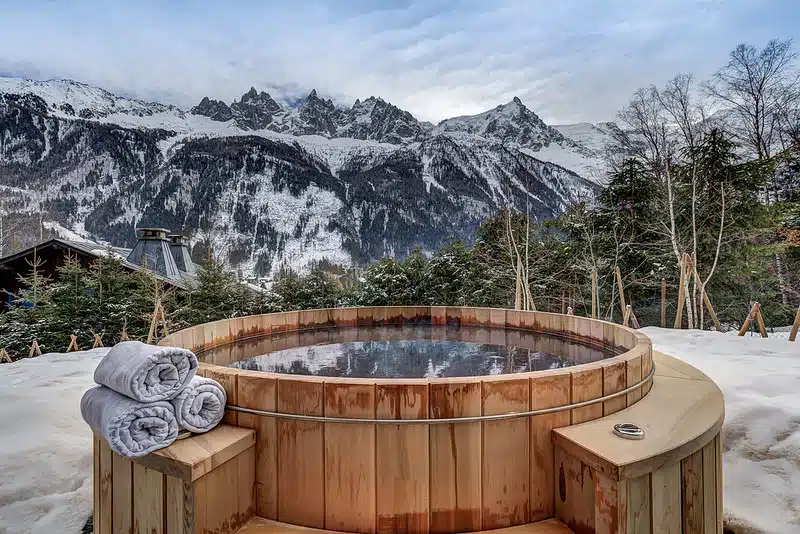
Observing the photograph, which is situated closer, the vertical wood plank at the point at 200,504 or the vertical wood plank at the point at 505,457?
the vertical wood plank at the point at 200,504

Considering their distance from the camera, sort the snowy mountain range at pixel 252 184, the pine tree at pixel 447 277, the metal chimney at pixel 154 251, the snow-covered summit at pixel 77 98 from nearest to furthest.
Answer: the pine tree at pixel 447 277
the metal chimney at pixel 154 251
the snowy mountain range at pixel 252 184
the snow-covered summit at pixel 77 98

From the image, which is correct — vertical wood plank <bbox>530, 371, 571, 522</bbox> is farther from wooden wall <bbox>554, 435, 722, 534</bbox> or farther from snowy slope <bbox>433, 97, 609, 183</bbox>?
snowy slope <bbox>433, 97, 609, 183</bbox>

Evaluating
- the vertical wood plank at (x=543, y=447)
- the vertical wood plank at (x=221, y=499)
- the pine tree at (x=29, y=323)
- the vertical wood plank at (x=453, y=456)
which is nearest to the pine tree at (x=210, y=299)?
the pine tree at (x=29, y=323)

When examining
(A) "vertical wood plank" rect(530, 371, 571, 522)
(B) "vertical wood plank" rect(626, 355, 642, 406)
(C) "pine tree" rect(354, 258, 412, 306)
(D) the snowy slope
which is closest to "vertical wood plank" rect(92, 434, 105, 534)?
(A) "vertical wood plank" rect(530, 371, 571, 522)

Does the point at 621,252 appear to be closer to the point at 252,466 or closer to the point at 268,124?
the point at 252,466

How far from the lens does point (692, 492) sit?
127 centimetres

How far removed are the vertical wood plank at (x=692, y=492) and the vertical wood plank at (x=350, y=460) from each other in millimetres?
980

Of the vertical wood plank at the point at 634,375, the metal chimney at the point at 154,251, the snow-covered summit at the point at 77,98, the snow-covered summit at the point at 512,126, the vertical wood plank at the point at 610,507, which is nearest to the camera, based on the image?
the vertical wood plank at the point at 610,507

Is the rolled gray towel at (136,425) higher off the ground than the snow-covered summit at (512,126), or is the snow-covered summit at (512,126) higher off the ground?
the snow-covered summit at (512,126)

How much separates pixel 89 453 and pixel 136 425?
5.21 ft

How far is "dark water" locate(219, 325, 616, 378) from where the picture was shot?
2030 millimetres

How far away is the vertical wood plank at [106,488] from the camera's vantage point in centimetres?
136

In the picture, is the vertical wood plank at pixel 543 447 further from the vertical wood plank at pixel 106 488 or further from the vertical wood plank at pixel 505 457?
the vertical wood plank at pixel 106 488

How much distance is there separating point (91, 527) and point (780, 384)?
4.08 meters
